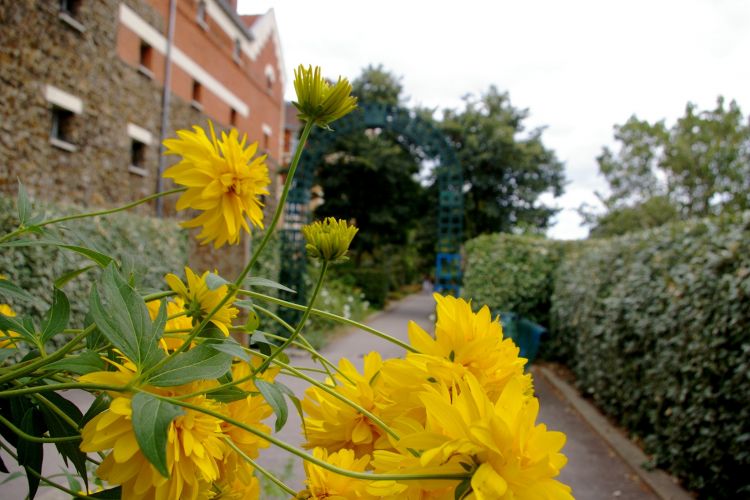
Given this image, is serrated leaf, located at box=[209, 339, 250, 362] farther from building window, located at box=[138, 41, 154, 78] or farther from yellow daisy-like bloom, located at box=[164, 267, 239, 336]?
building window, located at box=[138, 41, 154, 78]

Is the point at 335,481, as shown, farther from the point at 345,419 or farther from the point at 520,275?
the point at 520,275

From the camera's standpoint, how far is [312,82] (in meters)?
0.56

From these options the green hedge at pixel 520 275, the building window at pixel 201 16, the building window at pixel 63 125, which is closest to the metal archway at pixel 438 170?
the green hedge at pixel 520 275

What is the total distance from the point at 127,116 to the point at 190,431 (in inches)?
448

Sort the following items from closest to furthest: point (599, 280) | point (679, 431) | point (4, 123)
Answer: point (679, 431)
point (599, 280)
point (4, 123)

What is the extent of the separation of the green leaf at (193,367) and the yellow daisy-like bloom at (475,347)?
176mm

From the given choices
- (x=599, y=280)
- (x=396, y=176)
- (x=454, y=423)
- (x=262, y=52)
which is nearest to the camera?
(x=454, y=423)

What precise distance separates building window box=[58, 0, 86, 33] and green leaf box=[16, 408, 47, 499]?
978cm

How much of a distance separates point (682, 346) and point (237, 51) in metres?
14.3

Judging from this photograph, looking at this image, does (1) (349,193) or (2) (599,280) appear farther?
(1) (349,193)

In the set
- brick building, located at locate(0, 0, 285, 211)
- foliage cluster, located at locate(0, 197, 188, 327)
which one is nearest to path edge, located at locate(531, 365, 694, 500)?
foliage cluster, located at locate(0, 197, 188, 327)

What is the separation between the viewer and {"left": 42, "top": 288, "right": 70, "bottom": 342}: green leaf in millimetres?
559

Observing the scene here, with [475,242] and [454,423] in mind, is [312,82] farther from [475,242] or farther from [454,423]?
[475,242]

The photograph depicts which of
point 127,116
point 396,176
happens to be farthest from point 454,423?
point 396,176
